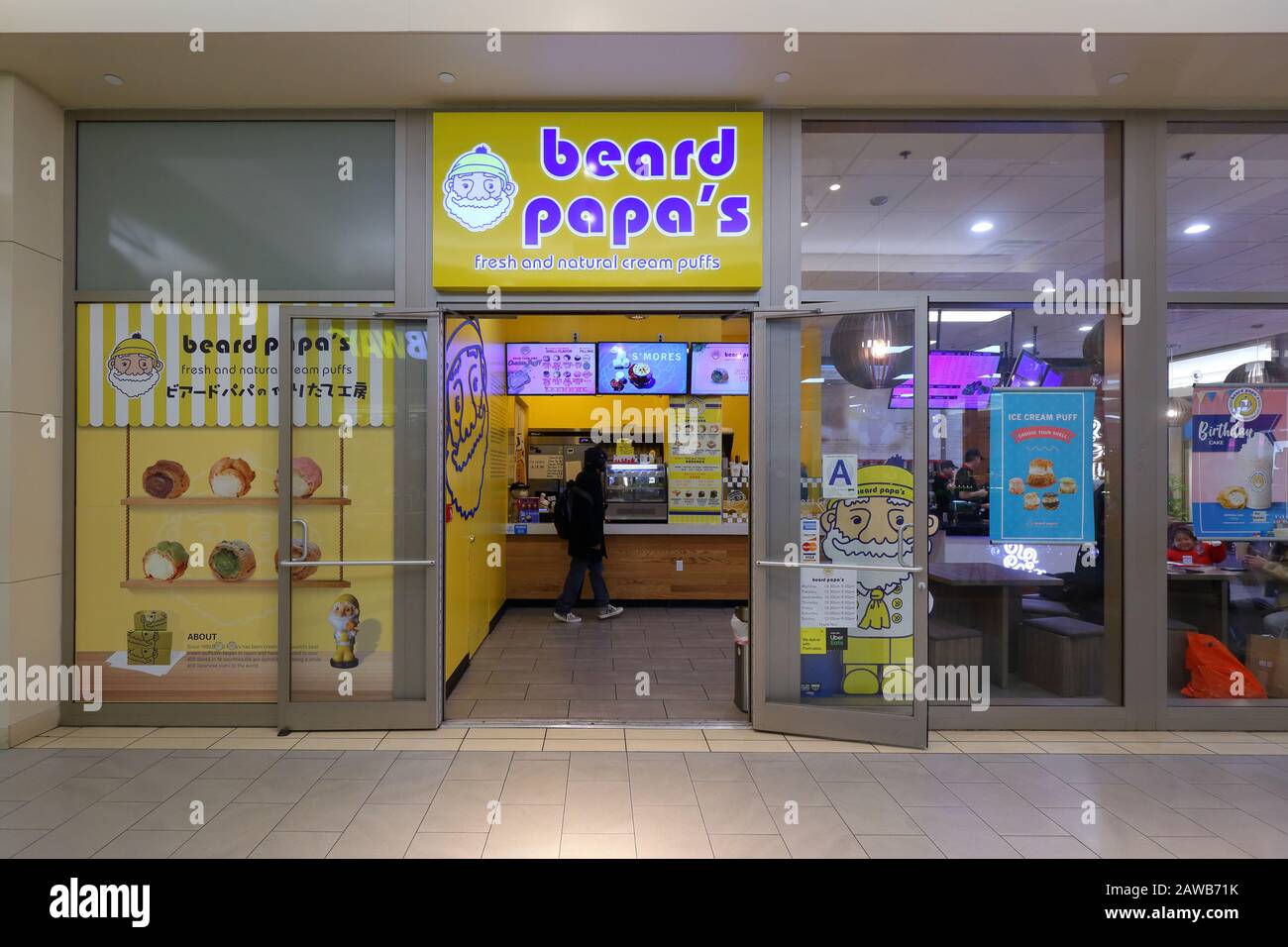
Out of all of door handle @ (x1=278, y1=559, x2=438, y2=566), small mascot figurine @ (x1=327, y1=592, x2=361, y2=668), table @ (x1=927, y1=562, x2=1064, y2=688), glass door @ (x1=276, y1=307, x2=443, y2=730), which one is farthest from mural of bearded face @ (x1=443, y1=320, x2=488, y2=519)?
table @ (x1=927, y1=562, x2=1064, y2=688)

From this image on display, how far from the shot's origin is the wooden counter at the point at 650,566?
755 cm

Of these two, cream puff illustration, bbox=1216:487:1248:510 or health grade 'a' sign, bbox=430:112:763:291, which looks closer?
health grade 'a' sign, bbox=430:112:763:291

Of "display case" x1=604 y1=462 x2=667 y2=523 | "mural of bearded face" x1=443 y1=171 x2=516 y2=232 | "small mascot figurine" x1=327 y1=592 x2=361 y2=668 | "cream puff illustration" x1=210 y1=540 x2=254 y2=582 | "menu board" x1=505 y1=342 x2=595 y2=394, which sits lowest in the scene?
"small mascot figurine" x1=327 y1=592 x2=361 y2=668

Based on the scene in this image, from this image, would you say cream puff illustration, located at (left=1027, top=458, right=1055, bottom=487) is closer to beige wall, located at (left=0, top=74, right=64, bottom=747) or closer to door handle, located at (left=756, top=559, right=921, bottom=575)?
door handle, located at (left=756, top=559, right=921, bottom=575)

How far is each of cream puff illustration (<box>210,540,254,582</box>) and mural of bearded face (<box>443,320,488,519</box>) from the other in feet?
3.98

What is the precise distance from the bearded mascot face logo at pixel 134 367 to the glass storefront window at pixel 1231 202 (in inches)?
237

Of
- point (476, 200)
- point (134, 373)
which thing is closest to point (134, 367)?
point (134, 373)

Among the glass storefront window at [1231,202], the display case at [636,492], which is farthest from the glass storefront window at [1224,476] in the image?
the display case at [636,492]

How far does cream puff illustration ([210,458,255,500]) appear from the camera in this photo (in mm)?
4051

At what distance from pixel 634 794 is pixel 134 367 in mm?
3698

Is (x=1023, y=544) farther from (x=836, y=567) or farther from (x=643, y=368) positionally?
(x=643, y=368)

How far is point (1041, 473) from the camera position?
4047 mm

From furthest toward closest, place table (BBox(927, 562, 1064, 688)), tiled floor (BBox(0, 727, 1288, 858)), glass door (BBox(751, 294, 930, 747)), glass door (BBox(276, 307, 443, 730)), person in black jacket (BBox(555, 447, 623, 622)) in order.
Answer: person in black jacket (BBox(555, 447, 623, 622)), table (BBox(927, 562, 1064, 688)), glass door (BBox(276, 307, 443, 730)), glass door (BBox(751, 294, 930, 747)), tiled floor (BBox(0, 727, 1288, 858))

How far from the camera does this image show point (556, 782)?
3244 mm
